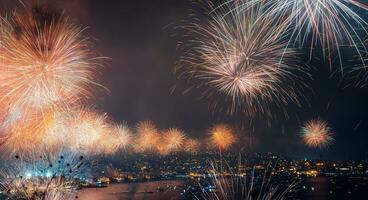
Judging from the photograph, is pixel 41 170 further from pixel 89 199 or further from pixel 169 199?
pixel 89 199

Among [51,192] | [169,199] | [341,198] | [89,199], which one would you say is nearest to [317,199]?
[341,198]

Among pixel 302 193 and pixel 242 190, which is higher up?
pixel 302 193

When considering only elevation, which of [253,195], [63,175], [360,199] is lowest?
[253,195]

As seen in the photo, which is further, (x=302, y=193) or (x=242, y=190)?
(x=302, y=193)

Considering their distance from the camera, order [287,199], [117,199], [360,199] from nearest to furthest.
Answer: [360,199]
[287,199]
[117,199]

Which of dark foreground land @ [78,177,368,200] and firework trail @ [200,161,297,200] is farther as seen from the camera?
dark foreground land @ [78,177,368,200]

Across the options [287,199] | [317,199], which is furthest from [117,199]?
[317,199]

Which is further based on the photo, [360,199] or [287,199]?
[287,199]

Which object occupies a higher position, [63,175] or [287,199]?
[287,199]

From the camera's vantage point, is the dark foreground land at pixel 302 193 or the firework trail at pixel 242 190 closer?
the firework trail at pixel 242 190

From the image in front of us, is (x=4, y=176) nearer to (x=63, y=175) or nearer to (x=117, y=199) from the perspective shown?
(x=63, y=175)

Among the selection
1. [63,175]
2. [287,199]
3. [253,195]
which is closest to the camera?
[253,195]
